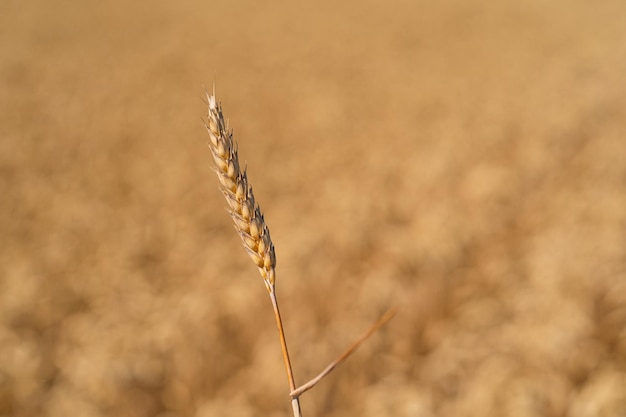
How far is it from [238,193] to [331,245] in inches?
136

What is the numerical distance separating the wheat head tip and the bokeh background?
211 centimetres

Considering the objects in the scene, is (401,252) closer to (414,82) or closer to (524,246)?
(524,246)

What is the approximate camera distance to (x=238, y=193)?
78 centimetres

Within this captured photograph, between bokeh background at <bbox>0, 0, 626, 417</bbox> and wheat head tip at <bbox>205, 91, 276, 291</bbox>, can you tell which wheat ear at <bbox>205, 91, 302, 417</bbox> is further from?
bokeh background at <bbox>0, 0, 626, 417</bbox>

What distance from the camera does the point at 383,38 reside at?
13.6m

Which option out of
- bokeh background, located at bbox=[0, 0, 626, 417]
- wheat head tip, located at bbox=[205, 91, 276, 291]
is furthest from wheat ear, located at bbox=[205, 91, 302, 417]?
bokeh background, located at bbox=[0, 0, 626, 417]

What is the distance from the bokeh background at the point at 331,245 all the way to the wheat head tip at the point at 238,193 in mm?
2106

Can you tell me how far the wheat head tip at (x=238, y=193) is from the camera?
2.57 feet

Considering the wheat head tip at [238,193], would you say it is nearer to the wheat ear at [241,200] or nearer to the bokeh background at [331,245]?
the wheat ear at [241,200]

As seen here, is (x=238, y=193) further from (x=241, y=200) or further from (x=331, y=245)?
Result: (x=331, y=245)

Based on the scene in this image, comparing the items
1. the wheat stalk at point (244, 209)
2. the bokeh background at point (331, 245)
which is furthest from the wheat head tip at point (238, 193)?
the bokeh background at point (331, 245)

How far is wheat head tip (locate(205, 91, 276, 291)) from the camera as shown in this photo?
78 centimetres

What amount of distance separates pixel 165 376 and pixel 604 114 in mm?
7077

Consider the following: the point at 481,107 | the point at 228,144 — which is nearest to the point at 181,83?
the point at 481,107
